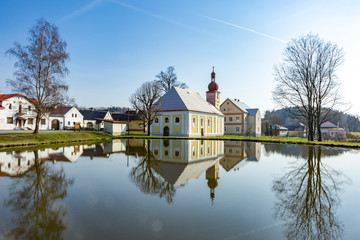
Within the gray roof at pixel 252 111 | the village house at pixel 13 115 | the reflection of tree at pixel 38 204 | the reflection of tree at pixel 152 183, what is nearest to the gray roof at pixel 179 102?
the gray roof at pixel 252 111

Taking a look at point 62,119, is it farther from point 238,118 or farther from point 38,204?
point 38,204

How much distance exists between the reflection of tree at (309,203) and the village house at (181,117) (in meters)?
25.2

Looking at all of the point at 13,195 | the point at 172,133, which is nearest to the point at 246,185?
the point at 13,195

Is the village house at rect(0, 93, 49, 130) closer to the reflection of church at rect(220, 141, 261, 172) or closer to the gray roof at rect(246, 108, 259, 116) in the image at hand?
the reflection of church at rect(220, 141, 261, 172)

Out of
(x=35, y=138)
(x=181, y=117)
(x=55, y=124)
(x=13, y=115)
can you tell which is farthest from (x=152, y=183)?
(x=55, y=124)

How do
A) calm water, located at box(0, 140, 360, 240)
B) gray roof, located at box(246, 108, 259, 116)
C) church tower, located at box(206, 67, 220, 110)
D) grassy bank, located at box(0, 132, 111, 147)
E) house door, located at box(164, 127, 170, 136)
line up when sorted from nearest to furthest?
calm water, located at box(0, 140, 360, 240) → grassy bank, located at box(0, 132, 111, 147) → house door, located at box(164, 127, 170, 136) → church tower, located at box(206, 67, 220, 110) → gray roof, located at box(246, 108, 259, 116)

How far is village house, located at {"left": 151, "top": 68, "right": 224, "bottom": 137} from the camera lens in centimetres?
3378

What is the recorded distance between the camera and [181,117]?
3391 centimetres

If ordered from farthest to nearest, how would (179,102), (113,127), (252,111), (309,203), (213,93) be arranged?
1. (252,111)
2. (213,93)
3. (113,127)
4. (179,102)
5. (309,203)

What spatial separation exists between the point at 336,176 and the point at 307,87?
73.1 ft

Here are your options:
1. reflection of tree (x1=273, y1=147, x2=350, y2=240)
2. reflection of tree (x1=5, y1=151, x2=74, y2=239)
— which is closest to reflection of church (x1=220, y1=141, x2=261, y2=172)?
reflection of tree (x1=273, y1=147, x2=350, y2=240)

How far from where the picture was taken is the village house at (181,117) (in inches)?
1330

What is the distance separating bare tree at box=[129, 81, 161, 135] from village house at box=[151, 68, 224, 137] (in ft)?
3.51

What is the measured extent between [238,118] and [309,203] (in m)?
43.6
